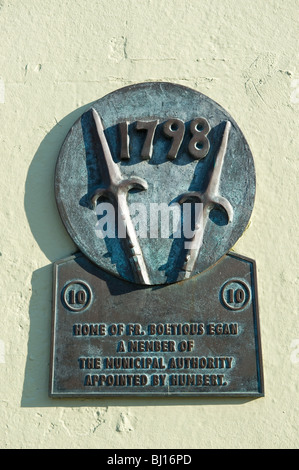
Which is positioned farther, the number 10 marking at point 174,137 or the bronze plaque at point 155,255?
the number 10 marking at point 174,137

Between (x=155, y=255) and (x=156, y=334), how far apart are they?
19.9 inches

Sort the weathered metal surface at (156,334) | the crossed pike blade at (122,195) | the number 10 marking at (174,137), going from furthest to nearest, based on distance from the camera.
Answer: the number 10 marking at (174,137) → the crossed pike blade at (122,195) → the weathered metal surface at (156,334)

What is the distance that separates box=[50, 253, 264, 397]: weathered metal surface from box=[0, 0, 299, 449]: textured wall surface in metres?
0.10

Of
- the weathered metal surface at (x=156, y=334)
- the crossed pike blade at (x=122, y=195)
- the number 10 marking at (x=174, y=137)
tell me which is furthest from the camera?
the number 10 marking at (x=174, y=137)

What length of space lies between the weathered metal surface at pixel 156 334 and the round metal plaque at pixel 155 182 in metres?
0.12

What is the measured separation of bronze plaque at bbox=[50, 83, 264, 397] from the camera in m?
3.79

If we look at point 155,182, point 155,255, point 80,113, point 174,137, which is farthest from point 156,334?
point 80,113

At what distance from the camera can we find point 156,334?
3.84 metres

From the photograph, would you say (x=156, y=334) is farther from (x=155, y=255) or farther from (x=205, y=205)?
(x=205, y=205)

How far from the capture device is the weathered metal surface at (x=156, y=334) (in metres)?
3.76

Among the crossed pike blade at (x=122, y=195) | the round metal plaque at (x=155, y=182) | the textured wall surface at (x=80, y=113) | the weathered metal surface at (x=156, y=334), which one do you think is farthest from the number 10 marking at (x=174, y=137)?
the weathered metal surface at (x=156, y=334)

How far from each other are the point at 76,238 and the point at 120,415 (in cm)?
Result: 115

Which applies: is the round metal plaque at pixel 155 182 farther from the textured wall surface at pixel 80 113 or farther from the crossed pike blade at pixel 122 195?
the textured wall surface at pixel 80 113
